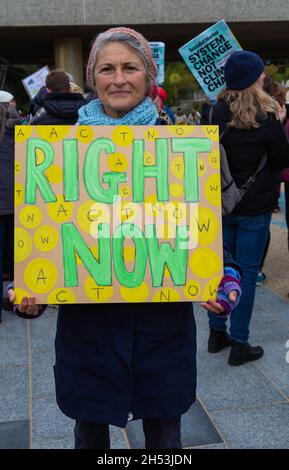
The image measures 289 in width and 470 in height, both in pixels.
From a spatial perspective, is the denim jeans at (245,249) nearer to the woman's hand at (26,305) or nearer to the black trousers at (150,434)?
the black trousers at (150,434)

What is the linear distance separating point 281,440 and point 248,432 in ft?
0.55

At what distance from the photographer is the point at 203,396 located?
313 centimetres

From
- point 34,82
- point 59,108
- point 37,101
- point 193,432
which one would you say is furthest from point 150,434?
point 34,82

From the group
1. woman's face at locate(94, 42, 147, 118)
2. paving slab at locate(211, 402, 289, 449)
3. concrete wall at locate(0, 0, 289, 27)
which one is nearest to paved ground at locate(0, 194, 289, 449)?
paving slab at locate(211, 402, 289, 449)

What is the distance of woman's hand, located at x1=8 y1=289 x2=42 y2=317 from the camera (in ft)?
5.40

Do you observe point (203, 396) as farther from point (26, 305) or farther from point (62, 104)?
point (62, 104)

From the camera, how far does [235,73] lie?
325 centimetres

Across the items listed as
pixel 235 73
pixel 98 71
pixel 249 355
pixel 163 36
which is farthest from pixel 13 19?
pixel 98 71

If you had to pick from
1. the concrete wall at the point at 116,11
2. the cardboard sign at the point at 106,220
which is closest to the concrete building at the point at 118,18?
the concrete wall at the point at 116,11

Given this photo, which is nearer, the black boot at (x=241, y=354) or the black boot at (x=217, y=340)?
the black boot at (x=241, y=354)

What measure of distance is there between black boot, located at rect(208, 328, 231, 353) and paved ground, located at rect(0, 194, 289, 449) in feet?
0.17

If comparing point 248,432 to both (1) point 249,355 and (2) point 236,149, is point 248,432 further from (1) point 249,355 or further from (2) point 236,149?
(2) point 236,149

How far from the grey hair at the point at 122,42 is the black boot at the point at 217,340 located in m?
2.35

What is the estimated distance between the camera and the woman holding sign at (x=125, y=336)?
66.7 inches
